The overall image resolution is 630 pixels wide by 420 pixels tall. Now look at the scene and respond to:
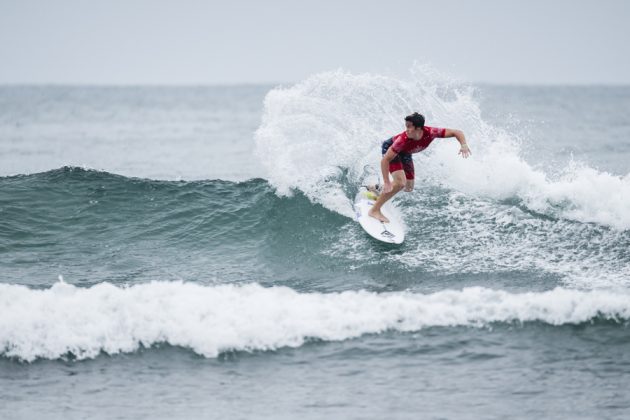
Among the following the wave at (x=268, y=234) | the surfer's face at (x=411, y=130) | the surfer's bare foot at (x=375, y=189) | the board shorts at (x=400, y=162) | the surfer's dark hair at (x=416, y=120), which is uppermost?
the surfer's dark hair at (x=416, y=120)

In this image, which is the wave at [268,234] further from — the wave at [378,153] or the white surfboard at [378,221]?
the wave at [378,153]

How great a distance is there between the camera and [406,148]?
11008 millimetres

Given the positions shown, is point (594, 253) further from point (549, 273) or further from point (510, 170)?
point (510, 170)

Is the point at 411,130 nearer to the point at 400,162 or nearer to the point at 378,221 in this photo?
the point at 400,162

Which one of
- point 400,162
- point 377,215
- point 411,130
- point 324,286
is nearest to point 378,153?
point 377,215

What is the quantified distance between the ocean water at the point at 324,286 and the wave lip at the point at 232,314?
0.08 ft

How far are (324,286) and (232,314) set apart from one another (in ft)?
6.20

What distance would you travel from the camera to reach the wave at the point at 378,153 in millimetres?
12398

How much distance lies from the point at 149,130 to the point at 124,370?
3899 centimetres

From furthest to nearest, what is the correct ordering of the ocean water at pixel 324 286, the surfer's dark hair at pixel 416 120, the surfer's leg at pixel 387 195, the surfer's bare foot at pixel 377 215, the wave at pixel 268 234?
the surfer's bare foot at pixel 377 215 → the surfer's leg at pixel 387 195 → the wave at pixel 268 234 → the surfer's dark hair at pixel 416 120 → the ocean water at pixel 324 286

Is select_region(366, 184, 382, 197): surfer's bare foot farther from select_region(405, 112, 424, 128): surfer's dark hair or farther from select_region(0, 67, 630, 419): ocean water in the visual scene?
select_region(405, 112, 424, 128): surfer's dark hair

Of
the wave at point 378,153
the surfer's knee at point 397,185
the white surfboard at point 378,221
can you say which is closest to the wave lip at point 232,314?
the white surfboard at point 378,221

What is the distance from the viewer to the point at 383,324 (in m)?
8.57

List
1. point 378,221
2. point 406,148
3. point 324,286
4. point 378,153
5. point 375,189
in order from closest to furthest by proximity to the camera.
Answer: point 324,286 → point 406,148 → point 378,221 → point 375,189 → point 378,153
